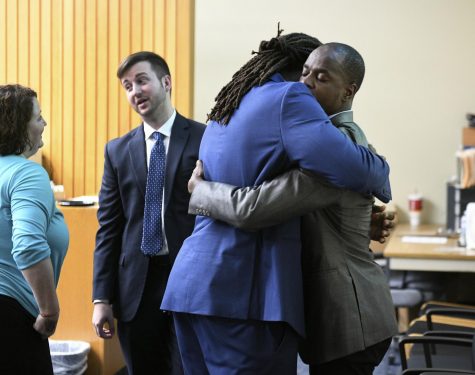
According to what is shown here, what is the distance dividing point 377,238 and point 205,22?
19.6 feet

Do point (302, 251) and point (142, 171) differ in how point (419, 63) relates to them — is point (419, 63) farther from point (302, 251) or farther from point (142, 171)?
point (302, 251)

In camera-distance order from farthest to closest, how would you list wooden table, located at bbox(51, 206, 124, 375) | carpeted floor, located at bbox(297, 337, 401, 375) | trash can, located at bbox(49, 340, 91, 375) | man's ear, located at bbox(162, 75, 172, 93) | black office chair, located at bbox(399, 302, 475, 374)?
1. carpeted floor, located at bbox(297, 337, 401, 375)
2. wooden table, located at bbox(51, 206, 124, 375)
3. trash can, located at bbox(49, 340, 91, 375)
4. black office chair, located at bbox(399, 302, 475, 374)
5. man's ear, located at bbox(162, 75, 172, 93)

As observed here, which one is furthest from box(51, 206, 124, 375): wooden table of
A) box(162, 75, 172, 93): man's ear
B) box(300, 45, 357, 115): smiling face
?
box(300, 45, 357, 115): smiling face

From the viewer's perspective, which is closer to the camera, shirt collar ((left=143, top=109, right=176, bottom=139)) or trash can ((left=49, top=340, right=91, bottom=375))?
shirt collar ((left=143, top=109, right=176, bottom=139))

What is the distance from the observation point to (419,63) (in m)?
7.42

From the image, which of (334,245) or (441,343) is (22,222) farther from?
(441,343)

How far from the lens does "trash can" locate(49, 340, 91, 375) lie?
438cm

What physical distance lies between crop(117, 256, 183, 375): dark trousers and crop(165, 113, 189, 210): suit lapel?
0.85 feet

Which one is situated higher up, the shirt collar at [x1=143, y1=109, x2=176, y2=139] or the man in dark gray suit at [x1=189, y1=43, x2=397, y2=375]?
the shirt collar at [x1=143, y1=109, x2=176, y2=139]

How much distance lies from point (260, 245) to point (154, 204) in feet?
3.09

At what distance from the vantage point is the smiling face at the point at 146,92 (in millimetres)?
2988

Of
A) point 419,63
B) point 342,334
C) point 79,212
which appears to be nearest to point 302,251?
point 342,334

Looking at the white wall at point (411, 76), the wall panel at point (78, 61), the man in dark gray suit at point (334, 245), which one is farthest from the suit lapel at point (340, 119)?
the white wall at point (411, 76)

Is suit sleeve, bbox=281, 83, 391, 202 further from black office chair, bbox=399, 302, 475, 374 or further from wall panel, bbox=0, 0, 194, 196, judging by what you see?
wall panel, bbox=0, 0, 194, 196
